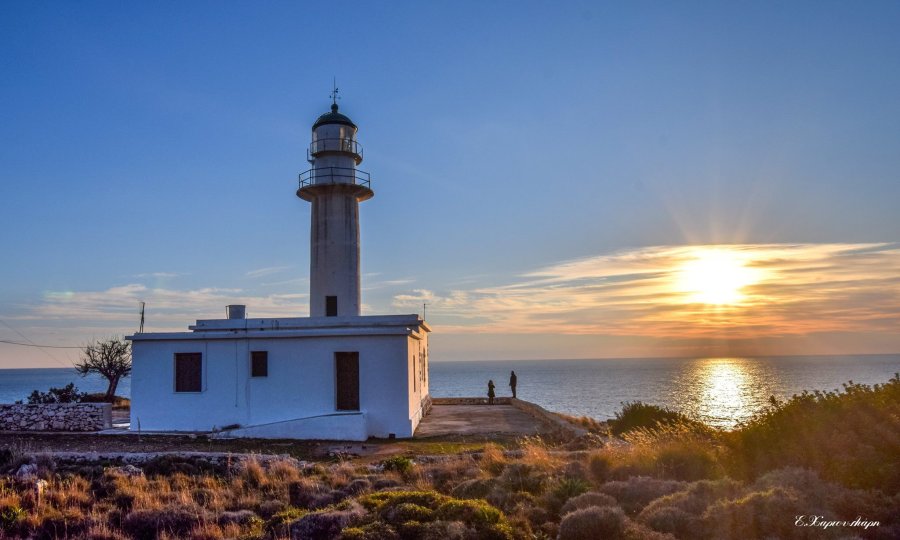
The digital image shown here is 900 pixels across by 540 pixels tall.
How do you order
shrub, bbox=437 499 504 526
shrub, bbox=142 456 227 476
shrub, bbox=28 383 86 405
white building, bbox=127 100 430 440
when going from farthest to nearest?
shrub, bbox=28 383 86 405
white building, bbox=127 100 430 440
shrub, bbox=142 456 227 476
shrub, bbox=437 499 504 526

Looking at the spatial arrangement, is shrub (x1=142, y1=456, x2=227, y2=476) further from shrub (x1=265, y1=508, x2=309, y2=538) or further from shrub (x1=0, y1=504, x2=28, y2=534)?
shrub (x1=265, y1=508, x2=309, y2=538)

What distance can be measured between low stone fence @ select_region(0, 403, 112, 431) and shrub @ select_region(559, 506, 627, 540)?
1729 cm

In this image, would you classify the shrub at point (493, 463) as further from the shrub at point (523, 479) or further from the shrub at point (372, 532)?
the shrub at point (372, 532)

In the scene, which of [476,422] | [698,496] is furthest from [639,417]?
[698,496]

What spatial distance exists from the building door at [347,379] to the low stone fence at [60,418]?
7132 millimetres

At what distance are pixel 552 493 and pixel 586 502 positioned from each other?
0.73 metres

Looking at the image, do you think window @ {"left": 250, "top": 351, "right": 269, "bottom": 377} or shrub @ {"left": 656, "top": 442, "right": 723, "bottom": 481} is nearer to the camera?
shrub @ {"left": 656, "top": 442, "right": 723, "bottom": 481}

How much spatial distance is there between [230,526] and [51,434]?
14.1 meters

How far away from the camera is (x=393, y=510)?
7684 mm

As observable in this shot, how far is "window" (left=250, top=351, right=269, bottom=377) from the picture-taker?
19.1 meters

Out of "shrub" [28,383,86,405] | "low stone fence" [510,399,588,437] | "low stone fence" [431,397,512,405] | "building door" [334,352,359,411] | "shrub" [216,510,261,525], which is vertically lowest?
"low stone fence" [431,397,512,405]

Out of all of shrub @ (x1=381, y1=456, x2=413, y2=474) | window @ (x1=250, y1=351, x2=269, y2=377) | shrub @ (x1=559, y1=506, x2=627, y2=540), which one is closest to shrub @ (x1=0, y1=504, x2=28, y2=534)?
shrub @ (x1=381, y1=456, x2=413, y2=474)

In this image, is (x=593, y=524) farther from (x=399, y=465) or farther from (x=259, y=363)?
(x=259, y=363)

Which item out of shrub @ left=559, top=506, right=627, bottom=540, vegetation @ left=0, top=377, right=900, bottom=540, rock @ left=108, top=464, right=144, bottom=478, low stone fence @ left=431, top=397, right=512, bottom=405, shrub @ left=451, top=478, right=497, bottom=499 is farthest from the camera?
low stone fence @ left=431, top=397, right=512, bottom=405
